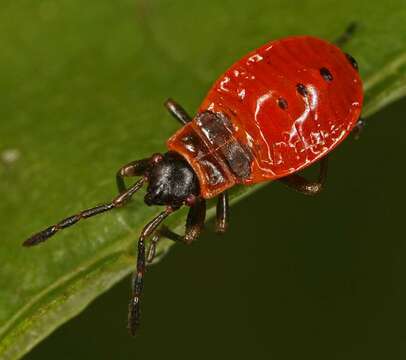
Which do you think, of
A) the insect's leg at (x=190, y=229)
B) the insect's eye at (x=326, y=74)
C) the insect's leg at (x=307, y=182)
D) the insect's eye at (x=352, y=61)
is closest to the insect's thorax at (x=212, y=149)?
the insect's leg at (x=190, y=229)

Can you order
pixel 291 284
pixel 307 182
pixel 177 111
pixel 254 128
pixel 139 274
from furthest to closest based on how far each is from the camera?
pixel 291 284, pixel 307 182, pixel 177 111, pixel 254 128, pixel 139 274

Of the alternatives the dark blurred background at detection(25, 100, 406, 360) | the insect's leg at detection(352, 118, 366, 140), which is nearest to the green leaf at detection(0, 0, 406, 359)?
the insect's leg at detection(352, 118, 366, 140)

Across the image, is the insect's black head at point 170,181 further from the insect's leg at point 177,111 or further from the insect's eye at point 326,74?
the insect's eye at point 326,74

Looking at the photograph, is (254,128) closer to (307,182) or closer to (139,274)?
(307,182)

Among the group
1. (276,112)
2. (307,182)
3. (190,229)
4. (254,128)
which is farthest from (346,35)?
(190,229)

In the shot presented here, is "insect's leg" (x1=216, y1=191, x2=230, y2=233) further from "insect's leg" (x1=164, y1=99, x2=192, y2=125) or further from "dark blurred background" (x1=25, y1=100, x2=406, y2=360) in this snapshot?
"dark blurred background" (x1=25, y1=100, x2=406, y2=360)

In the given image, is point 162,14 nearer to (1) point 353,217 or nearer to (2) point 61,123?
(2) point 61,123
